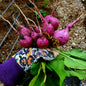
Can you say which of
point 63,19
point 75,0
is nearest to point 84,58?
point 63,19

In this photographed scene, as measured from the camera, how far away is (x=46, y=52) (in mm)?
594

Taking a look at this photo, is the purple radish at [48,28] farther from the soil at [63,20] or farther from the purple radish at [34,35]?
the soil at [63,20]

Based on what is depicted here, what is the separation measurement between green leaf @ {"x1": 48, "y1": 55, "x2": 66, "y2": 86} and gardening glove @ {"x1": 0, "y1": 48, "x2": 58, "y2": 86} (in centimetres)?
4

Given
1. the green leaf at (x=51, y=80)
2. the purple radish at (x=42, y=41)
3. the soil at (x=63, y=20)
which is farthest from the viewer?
the soil at (x=63, y=20)

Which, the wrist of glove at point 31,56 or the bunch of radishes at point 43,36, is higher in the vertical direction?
Answer: the bunch of radishes at point 43,36

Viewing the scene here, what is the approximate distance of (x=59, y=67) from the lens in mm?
597

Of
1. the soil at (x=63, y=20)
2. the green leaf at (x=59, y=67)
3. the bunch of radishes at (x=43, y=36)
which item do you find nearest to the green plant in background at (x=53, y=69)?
the green leaf at (x=59, y=67)

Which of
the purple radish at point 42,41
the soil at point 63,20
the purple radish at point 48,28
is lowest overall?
the soil at point 63,20

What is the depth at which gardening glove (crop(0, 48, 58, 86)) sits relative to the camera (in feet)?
1.96

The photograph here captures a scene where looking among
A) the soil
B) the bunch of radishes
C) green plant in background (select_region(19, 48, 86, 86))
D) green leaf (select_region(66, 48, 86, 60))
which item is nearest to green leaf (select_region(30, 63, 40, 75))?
green plant in background (select_region(19, 48, 86, 86))

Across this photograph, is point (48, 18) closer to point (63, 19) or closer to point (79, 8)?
point (63, 19)

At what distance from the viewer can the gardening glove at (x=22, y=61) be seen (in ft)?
1.96

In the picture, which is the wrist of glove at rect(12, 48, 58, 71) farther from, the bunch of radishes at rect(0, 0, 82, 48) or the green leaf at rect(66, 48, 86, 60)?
the green leaf at rect(66, 48, 86, 60)

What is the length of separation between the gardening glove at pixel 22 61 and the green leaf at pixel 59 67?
0.12 ft
